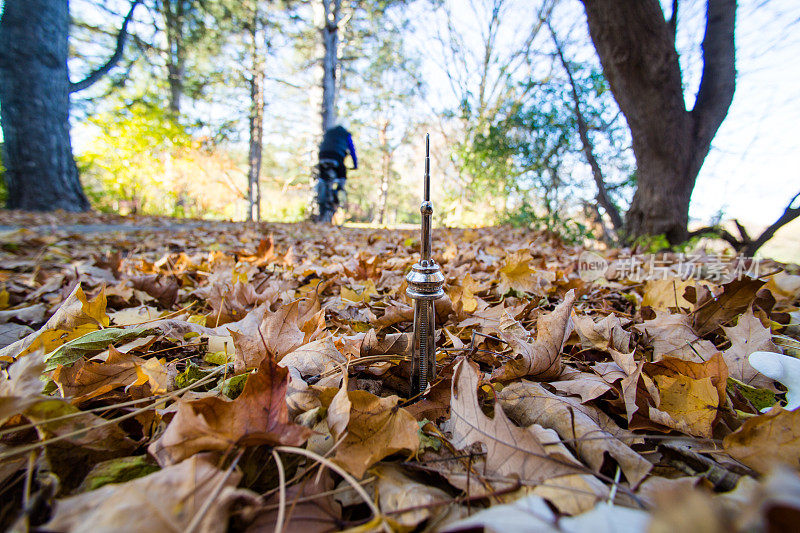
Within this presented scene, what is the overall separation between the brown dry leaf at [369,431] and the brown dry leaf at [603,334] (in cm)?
60

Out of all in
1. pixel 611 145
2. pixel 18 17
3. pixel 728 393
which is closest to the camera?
pixel 728 393

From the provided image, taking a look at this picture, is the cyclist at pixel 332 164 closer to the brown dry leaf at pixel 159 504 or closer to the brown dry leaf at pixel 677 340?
the brown dry leaf at pixel 677 340

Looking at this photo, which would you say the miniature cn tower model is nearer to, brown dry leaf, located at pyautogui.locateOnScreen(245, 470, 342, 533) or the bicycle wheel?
brown dry leaf, located at pyautogui.locateOnScreen(245, 470, 342, 533)

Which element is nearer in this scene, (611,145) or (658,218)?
(658,218)

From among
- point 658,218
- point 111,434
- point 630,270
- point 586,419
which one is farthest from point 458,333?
point 658,218

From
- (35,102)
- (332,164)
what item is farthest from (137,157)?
(332,164)

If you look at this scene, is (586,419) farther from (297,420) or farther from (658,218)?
(658,218)

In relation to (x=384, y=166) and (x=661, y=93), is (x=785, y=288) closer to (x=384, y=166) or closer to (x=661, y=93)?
(x=661, y=93)

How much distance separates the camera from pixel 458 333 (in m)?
1.00

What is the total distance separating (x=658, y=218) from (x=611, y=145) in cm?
373

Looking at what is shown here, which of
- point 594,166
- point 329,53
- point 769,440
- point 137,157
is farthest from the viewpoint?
point 329,53

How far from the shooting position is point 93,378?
0.66 metres

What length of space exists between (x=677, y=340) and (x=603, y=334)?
0.16 m

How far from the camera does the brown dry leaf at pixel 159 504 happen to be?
339 millimetres
